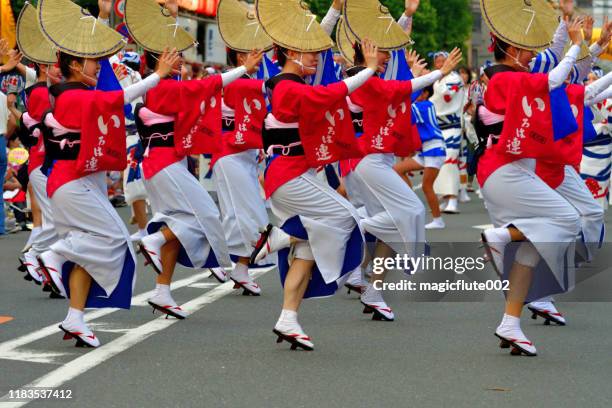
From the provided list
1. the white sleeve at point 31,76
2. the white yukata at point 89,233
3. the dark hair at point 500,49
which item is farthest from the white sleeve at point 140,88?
the white sleeve at point 31,76

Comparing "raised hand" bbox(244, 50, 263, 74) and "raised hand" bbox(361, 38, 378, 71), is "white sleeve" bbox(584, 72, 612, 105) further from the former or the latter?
"raised hand" bbox(244, 50, 263, 74)

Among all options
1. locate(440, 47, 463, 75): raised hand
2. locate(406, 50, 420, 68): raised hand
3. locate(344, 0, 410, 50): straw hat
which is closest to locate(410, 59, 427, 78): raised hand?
locate(406, 50, 420, 68): raised hand

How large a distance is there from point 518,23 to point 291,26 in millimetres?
1338

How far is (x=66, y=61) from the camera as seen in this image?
8391 mm

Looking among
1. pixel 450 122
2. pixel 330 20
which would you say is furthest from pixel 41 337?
pixel 450 122

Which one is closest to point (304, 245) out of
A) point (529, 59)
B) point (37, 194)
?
point (529, 59)

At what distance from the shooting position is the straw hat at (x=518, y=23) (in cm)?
820

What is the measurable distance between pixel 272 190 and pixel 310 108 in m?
0.58

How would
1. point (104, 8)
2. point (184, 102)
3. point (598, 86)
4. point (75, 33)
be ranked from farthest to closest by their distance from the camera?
point (104, 8) → point (184, 102) → point (598, 86) → point (75, 33)

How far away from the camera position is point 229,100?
457 inches

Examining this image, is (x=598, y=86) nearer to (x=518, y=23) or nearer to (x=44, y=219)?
(x=518, y=23)

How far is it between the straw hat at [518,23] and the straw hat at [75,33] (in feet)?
7.20

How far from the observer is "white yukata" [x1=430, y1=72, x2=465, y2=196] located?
19766 millimetres

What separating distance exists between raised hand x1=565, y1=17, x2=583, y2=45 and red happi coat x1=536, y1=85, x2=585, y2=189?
2.04ft
